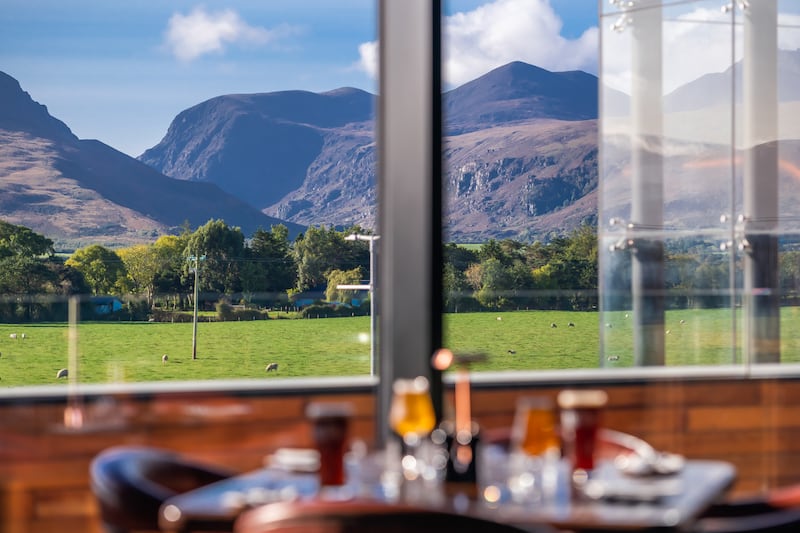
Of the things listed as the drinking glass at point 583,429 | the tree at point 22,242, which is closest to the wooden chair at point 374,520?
the drinking glass at point 583,429

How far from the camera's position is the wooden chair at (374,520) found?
1.27 metres

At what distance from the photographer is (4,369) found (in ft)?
77.2

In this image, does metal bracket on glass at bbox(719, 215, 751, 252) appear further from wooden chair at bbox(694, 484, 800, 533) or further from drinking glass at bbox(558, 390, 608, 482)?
drinking glass at bbox(558, 390, 608, 482)

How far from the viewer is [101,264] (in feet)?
85.3

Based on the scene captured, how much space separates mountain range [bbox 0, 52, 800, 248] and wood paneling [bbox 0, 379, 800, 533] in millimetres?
20625

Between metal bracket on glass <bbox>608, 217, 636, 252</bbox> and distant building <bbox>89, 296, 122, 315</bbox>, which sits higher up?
metal bracket on glass <bbox>608, 217, 636, 252</bbox>

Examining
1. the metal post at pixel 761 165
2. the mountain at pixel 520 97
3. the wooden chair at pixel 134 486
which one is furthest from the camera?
the mountain at pixel 520 97

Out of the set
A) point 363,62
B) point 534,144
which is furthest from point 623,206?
point 363,62

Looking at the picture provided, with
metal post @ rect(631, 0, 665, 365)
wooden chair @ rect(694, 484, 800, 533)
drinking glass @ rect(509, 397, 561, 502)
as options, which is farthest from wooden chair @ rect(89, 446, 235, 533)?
metal post @ rect(631, 0, 665, 365)

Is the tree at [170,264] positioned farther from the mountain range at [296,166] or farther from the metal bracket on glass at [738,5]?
the metal bracket on glass at [738,5]

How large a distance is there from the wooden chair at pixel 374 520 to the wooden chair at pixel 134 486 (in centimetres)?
82

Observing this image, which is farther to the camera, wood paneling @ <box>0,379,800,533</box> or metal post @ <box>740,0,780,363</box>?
metal post @ <box>740,0,780,363</box>

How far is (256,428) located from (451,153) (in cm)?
2330

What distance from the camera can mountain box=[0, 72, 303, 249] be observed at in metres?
26.1
